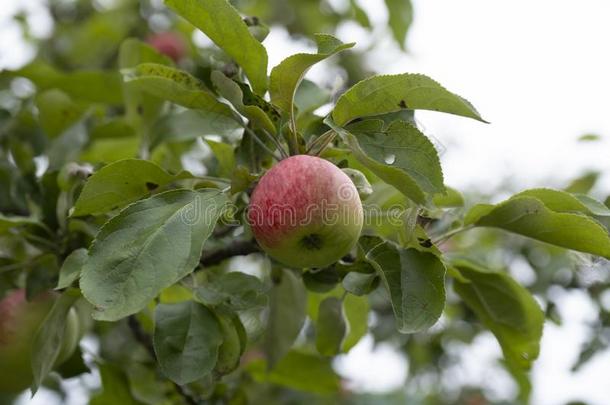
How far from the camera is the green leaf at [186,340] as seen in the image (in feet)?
3.67

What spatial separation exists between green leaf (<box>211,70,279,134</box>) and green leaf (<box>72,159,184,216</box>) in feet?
0.50

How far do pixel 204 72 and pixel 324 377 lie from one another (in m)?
0.80

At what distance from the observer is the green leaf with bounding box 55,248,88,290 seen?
115 centimetres

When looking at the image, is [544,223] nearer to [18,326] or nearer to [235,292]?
[235,292]

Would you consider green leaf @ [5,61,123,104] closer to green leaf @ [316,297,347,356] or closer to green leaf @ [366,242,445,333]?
green leaf @ [316,297,347,356]

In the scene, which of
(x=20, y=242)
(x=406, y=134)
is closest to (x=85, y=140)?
(x=20, y=242)

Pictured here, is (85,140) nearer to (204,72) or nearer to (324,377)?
(204,72)

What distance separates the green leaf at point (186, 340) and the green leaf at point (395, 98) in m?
0.38

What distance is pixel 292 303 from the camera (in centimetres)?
149

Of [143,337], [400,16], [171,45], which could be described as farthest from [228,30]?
[171,45]

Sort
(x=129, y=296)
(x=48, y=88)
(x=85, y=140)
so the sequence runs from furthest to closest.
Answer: (x=48, y=88), (x=85, y=140), (x=129, y=296)

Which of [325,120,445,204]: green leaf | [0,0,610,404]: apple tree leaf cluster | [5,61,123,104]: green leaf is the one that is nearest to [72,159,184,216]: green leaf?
[0,0,610,404]: apple tree leaf cluster

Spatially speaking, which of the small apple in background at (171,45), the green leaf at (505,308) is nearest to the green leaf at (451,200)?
the green leaf at (505,308)

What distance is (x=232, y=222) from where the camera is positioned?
126cm
